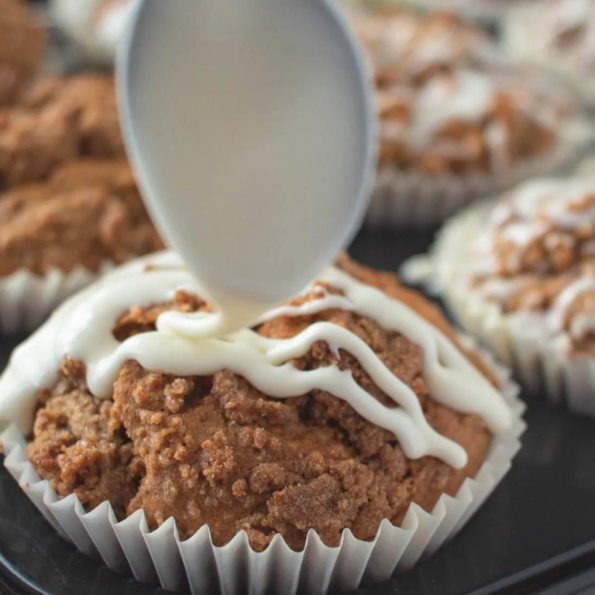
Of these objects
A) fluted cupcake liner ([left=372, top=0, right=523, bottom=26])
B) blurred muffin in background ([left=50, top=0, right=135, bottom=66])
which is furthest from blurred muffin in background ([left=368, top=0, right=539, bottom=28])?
blurred muffin in background ([left=50, top=0, right=135, bottom=66])

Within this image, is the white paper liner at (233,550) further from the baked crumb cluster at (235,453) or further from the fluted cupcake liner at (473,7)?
the fluted cupcake liner at (473,7)

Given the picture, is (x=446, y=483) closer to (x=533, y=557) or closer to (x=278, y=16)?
(x=533, y=557)

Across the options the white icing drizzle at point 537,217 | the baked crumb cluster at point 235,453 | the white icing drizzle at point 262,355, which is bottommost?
the baked crumb cluster at point 235,453

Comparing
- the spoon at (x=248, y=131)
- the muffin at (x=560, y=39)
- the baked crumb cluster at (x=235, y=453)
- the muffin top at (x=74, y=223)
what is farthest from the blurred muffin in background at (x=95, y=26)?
the spoon at (x=248, y=131)

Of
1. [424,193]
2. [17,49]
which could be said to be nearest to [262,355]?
[424,193]

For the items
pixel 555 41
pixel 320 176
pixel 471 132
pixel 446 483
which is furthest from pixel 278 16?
pixel 555 41

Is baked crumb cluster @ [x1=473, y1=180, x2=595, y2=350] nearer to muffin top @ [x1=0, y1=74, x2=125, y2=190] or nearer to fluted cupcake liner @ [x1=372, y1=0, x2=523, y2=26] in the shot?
muffin top @ [x1=0, y1=74, x2=125, y2=190]
